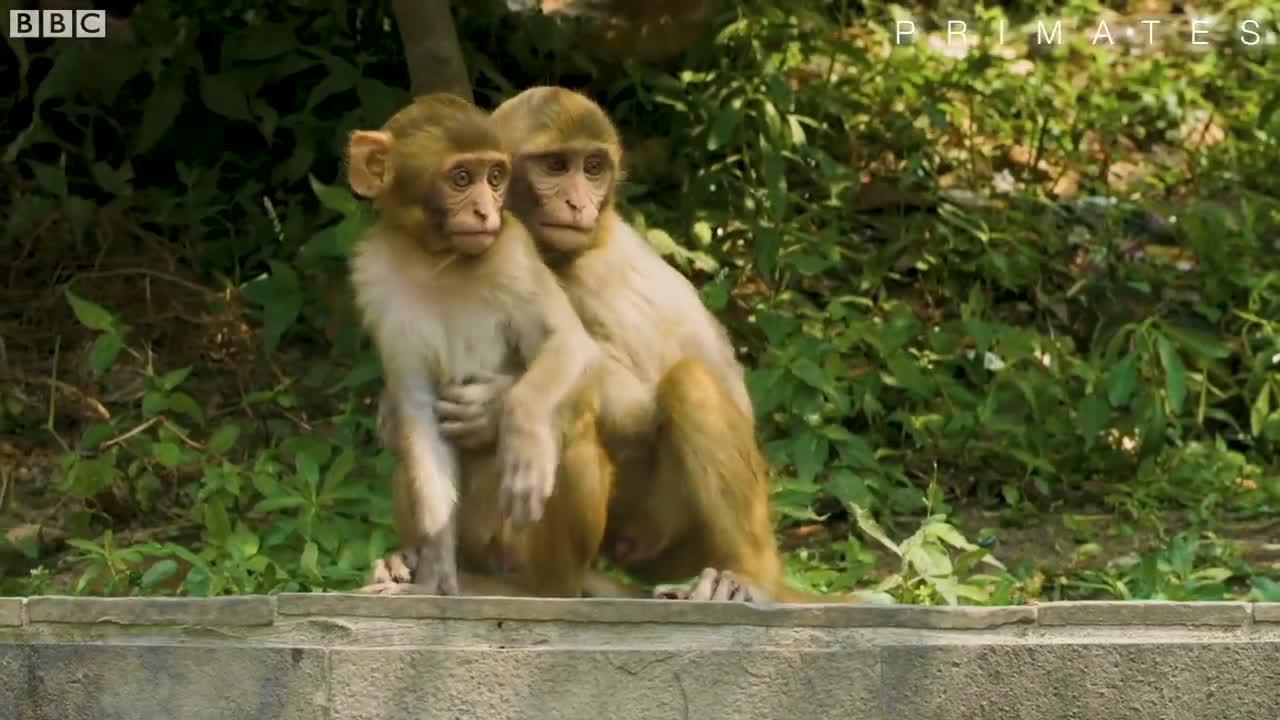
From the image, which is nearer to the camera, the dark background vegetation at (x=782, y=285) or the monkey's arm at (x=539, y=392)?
the monkey's arm at (x=539, y=392)

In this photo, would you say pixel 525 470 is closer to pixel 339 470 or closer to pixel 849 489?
pixel 339 470

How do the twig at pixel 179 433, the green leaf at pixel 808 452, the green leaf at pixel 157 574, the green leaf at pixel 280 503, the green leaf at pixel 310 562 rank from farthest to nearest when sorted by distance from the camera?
the twig at pixel 179 433 → the green leaf at pixel 808 452 → the green leaf at pixel 280 503 → the green leaf at pixel 157 574 → the green leaf at pixel 310 562

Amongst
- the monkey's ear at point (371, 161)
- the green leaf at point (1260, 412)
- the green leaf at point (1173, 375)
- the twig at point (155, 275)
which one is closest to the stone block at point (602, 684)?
the monkey's ear at point (371, 161)

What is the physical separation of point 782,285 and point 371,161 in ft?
13.3

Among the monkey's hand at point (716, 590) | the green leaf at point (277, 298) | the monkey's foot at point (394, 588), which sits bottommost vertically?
the monkey's hand at point (716, 590)

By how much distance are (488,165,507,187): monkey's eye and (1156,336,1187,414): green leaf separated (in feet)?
11.1

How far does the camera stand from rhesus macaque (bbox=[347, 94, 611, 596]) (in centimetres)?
523

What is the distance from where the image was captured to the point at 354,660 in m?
4.46

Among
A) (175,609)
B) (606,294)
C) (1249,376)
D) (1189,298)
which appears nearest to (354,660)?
(175,609)

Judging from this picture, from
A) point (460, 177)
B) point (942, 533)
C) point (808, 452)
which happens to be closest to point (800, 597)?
point (942, 533)

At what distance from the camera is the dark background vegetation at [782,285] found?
754 cm

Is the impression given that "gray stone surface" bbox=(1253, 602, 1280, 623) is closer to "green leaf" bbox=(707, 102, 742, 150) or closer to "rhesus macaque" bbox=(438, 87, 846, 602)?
"rhesus macaque" bbox=(438, 87, 846, 602)

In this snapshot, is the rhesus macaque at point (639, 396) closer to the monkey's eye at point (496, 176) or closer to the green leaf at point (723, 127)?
the monkey's eye at point (496, 176)

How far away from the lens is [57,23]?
377 inches
